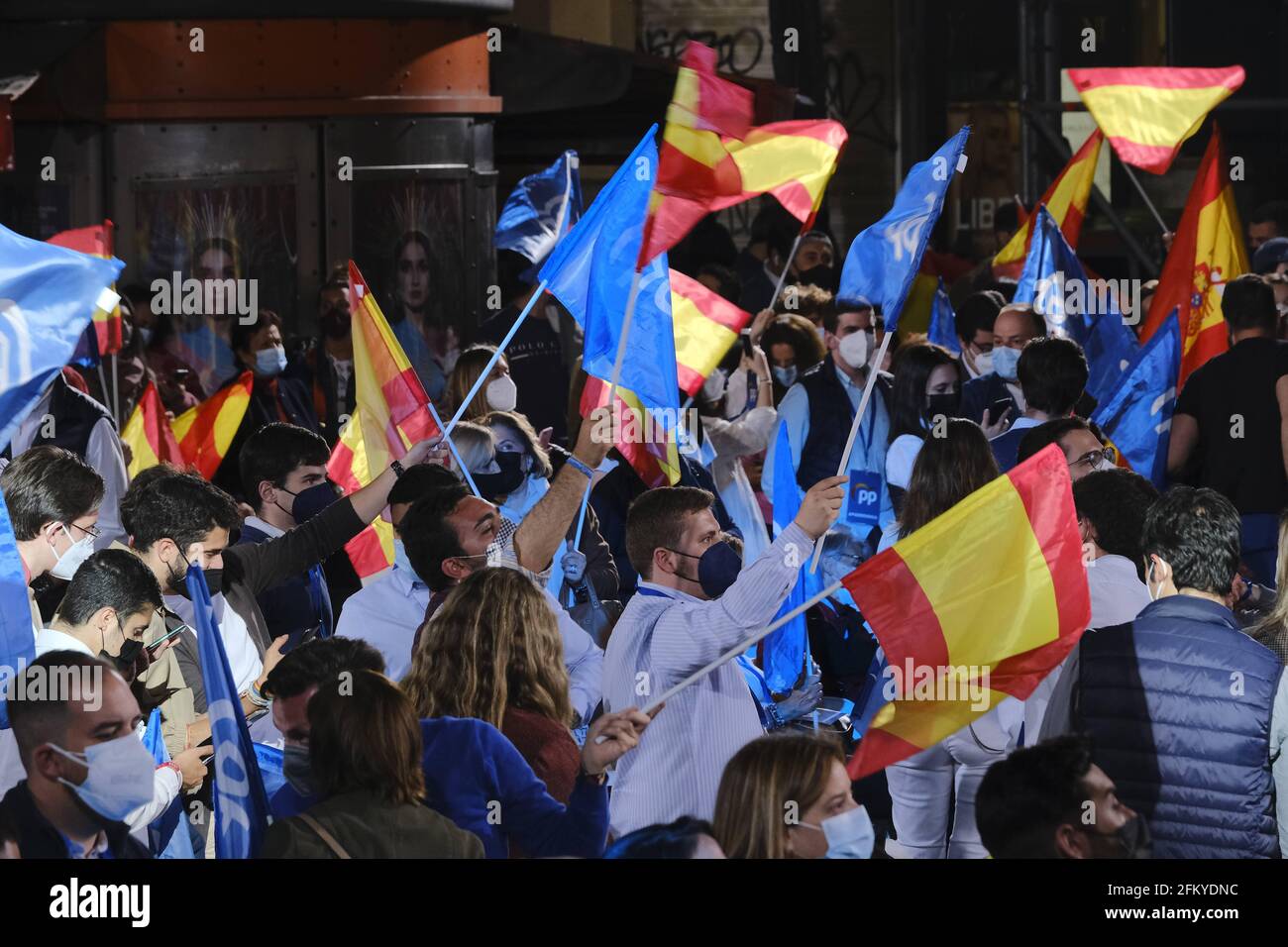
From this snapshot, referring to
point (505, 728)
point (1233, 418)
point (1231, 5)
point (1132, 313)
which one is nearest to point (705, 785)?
point (505, 728)

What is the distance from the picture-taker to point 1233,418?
8.69m

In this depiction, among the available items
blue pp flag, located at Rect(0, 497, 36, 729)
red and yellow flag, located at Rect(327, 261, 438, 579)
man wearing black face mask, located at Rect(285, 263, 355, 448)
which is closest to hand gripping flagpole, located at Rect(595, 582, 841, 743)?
blue pp flag, located at Rect(0, 497, 36, 729)

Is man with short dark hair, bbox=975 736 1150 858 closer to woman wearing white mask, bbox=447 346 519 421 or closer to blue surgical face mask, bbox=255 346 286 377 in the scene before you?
woman wearing white mask, bbox=447 346 519 421

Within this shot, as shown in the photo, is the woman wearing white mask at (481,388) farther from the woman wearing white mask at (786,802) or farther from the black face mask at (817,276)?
the black face mask at (817,276)


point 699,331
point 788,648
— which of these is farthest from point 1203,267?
point 788,648

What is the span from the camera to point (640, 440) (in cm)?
831

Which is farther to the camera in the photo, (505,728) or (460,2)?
(460,2)

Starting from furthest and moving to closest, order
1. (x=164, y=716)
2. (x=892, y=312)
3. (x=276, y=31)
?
(x=276, y=31), (x=892, y=312), (x=164, y=716)

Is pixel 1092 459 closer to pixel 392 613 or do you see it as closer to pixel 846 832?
pixel 392 613

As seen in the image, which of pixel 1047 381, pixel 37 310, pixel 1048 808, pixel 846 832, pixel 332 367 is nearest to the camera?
pixel 1048 808

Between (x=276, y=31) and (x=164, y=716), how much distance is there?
25.4 ft

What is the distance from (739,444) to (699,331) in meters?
0.79
